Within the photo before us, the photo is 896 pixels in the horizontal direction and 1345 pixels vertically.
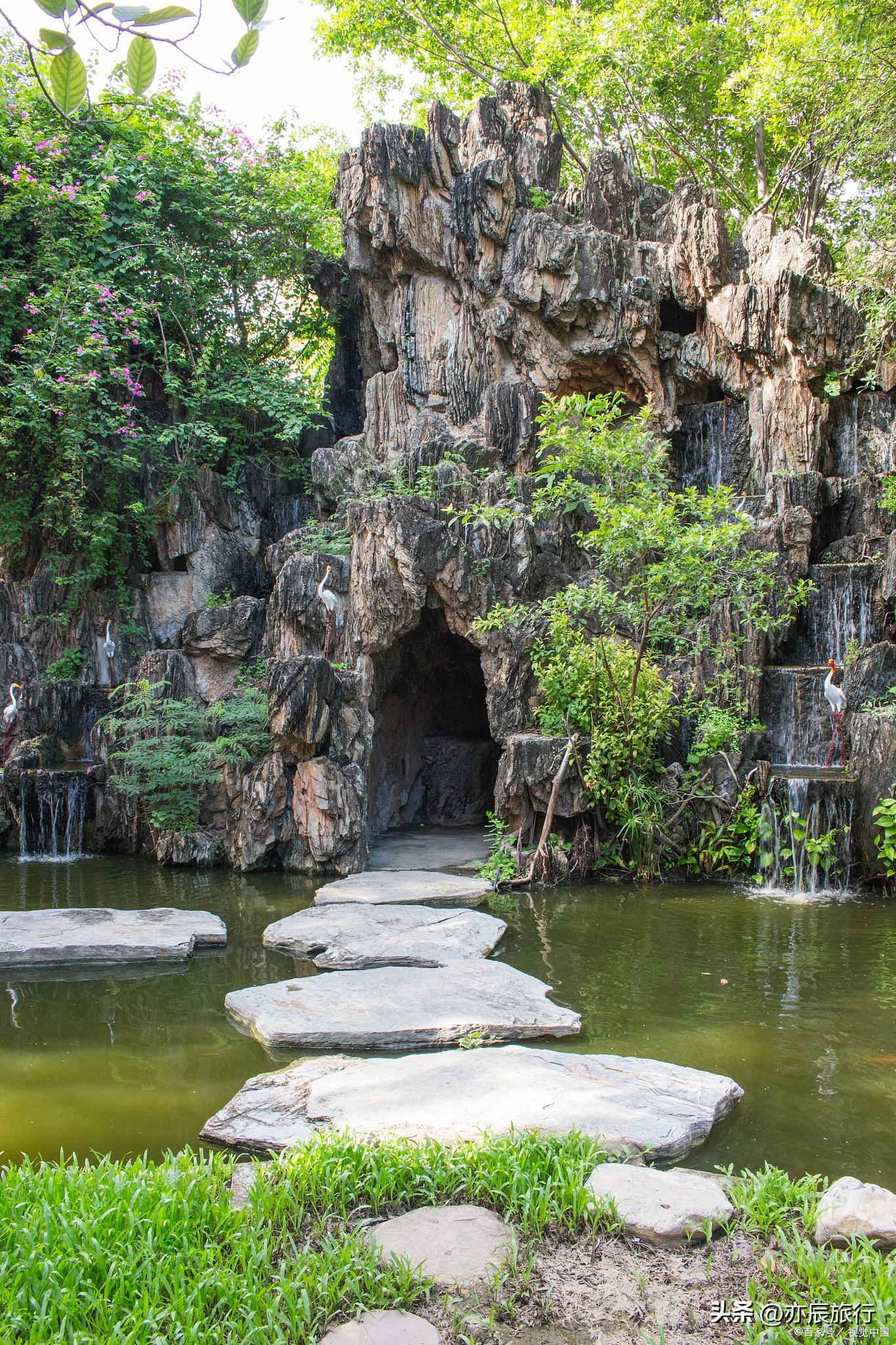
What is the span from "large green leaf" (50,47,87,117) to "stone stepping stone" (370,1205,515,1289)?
273 centimetres

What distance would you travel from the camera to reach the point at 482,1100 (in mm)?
3562

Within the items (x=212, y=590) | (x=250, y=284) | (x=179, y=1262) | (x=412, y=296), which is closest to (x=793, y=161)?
(x=412, y=296)

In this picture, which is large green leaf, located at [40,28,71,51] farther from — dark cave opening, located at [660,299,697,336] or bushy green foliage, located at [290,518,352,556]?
dark cave opening, located at [660,299,697,336]

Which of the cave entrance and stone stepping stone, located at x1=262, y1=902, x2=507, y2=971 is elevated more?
the cave entrance

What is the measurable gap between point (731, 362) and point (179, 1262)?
12.7 meters

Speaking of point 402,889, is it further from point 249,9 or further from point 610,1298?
point 249,9

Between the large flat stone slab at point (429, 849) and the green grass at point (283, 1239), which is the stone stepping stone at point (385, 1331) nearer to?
the green grass at point (283, 1239)

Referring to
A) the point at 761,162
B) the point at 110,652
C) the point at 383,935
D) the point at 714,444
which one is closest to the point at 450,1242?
the point at 383,935

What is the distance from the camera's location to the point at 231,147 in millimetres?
14453

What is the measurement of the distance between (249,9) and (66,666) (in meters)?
12.0

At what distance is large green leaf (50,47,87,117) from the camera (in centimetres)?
139

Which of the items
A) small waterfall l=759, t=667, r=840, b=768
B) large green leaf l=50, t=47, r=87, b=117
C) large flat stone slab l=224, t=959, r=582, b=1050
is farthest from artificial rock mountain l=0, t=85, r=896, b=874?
large green leaf l=50, t=47, r=87, b=117

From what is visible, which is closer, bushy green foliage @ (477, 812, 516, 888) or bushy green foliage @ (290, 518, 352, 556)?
bushy green foliage @ (477, 812, 516, 888)

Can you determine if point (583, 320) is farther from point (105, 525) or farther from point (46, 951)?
point (46, 951)
